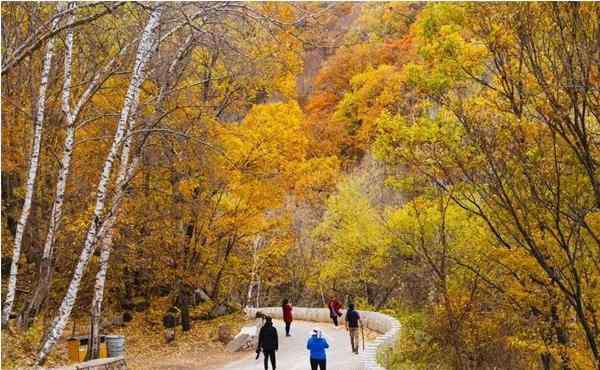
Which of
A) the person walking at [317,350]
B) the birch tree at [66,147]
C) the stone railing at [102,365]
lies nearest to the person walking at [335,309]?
the person walking at [317,350]

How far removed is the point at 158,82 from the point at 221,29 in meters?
5.32

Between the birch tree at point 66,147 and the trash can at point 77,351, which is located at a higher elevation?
the birch tree at point 66,147

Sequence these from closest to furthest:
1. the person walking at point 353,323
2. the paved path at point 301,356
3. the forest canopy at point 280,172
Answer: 1. the forest canopy at point 280,172
2. the paved path at point 301,356
3. the person walking at point 353,323

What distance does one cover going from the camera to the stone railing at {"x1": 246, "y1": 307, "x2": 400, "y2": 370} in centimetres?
1421

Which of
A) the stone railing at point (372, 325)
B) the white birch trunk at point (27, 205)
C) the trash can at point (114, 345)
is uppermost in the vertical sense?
the white birch trunk at point (27, 205)

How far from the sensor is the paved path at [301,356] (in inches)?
674

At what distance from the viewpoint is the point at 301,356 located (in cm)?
1928

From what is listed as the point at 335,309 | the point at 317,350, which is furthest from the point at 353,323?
the point at 335,309

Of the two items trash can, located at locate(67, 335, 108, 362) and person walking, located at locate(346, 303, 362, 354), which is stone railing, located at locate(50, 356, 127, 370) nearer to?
trash can, located at locate(67, 335, 108, 362)

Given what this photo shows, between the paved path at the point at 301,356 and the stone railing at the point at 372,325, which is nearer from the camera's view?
the stone railing at the point at 372,325

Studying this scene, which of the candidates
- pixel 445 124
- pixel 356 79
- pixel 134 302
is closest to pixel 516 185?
pixel 445 124

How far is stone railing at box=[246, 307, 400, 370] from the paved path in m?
0.82

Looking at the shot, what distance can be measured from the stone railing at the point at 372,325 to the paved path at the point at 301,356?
2.70 ft

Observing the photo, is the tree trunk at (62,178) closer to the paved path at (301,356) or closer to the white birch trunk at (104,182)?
the white birch trunk at (104,182)
